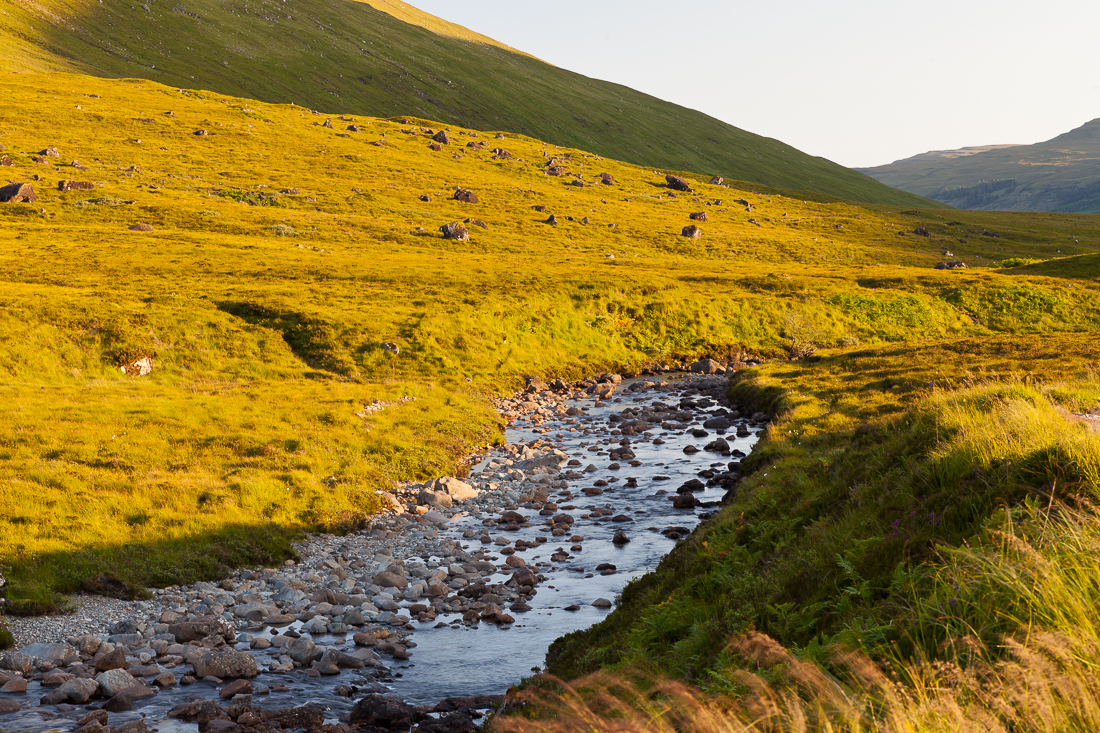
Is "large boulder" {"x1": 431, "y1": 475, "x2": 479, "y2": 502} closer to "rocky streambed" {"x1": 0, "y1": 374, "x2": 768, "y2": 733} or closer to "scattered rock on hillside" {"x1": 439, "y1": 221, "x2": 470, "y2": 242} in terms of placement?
"rocky streambed" {"x1": 0, "y1": 374, "x2": 768, "y2": 733}

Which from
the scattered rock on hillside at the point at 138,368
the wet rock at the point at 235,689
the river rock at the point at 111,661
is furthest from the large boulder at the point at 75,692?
the scattered rock on hillside at the point at 138,368

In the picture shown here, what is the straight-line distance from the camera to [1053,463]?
10.1 m

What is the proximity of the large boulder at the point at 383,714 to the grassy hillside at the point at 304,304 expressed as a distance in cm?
940

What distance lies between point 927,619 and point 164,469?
25548 mm

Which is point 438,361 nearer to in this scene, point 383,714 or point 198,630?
point 198,630

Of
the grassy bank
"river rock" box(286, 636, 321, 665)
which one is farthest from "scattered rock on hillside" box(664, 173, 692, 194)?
"river rock" box(286, 636, 321, 665)

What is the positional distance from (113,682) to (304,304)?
4172 centimetres

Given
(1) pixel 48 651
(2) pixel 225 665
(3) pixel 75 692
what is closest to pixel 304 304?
(1) pixel 48 651

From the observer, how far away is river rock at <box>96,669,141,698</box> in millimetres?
13797

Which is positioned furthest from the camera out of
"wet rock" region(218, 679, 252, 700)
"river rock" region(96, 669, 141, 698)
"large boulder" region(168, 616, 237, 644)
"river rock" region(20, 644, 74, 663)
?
"large boulder" region(168, 616, 237, 644)

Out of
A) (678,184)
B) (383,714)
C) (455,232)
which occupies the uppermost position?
(678,184)

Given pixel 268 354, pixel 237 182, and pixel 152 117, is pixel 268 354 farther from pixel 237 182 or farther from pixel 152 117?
pixel 152 117

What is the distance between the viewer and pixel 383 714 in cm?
1305

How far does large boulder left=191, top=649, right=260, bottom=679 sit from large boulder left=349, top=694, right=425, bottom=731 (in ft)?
10.1
